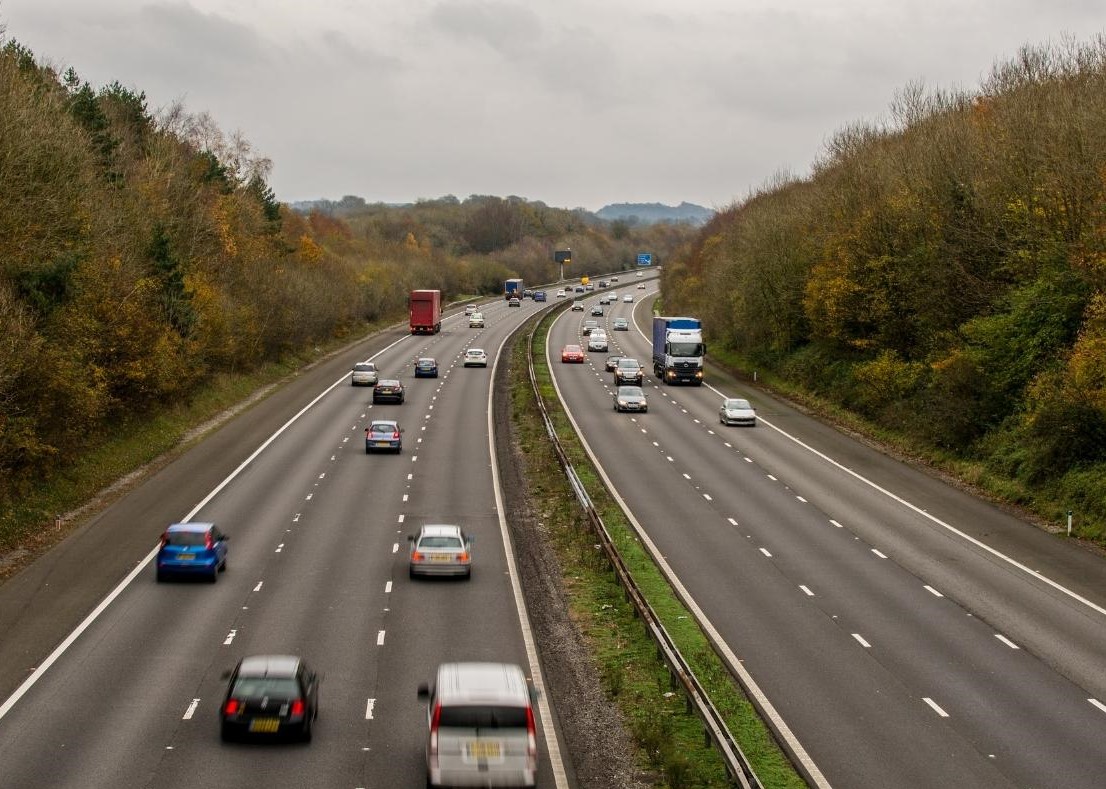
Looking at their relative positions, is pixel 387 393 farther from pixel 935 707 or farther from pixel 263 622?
pixel 935 707

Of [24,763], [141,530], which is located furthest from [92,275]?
[24,763]

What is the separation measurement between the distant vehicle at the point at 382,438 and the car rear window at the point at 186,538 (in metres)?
20.3

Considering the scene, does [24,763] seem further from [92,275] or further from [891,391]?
[891,391]

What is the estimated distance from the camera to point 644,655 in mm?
26469

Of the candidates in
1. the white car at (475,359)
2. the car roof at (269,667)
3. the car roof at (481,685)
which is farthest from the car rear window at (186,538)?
the white car at (475,359)

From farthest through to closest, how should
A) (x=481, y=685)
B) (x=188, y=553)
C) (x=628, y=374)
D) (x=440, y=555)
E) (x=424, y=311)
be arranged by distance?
(x=424, y=311) < (x=628, y=374) < (x=440, y=555) < (x=188, y=553) < (x=481, y=685)

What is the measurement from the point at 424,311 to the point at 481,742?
100388mm

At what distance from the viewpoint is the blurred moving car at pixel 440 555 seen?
107ft

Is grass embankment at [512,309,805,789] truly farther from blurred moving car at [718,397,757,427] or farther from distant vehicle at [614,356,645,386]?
distant vehicle at [614,356,645,386]

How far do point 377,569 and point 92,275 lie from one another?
19208mm

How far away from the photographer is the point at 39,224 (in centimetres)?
4316

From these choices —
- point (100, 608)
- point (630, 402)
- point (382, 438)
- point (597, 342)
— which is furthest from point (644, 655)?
point (597, 342)

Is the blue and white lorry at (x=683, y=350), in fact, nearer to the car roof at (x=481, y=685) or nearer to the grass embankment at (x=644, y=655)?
the grass embankment at (x=644, y=655)

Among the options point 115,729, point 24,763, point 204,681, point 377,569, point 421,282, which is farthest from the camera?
point 421,282
